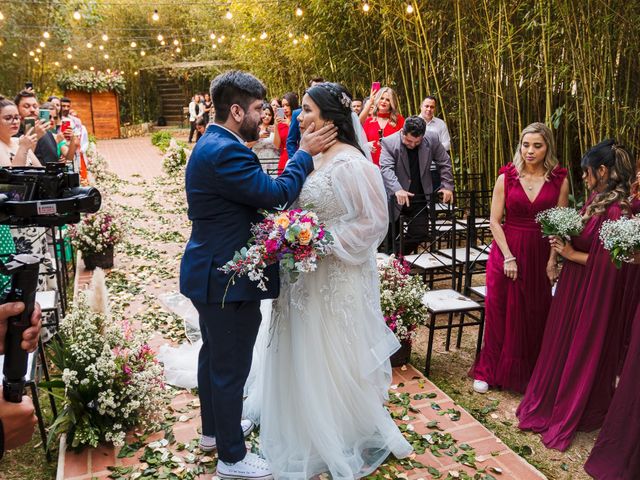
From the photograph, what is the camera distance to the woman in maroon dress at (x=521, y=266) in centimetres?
358

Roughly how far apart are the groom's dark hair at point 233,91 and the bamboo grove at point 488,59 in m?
3.35

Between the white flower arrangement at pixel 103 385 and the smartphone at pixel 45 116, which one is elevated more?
the smartphone at pixel 45 116

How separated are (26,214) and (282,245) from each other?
1.09m

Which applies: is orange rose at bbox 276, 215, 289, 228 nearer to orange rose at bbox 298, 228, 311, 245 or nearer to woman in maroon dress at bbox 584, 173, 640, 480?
orange rose at bbox 298, 228, 311, 245

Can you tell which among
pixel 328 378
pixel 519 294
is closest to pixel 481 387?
pixel 519 294

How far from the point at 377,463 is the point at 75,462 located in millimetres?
1583

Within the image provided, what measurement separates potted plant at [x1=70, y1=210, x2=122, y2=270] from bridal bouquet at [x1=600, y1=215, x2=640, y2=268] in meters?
5.07

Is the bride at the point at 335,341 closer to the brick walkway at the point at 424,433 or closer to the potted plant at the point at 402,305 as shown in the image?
the brick walkway at the point at 424,433

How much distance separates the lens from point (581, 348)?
10.5 feet

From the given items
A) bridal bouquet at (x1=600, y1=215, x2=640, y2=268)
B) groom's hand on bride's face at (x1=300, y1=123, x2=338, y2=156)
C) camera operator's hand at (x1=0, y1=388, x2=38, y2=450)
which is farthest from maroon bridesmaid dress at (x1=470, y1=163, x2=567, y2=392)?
camera operator's hand at (x1=0, y1=388, x2=38, y2=450)

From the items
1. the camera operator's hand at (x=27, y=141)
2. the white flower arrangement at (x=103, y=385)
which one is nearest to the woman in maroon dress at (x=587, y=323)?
the white flower arrangement at (x=103, y=385)

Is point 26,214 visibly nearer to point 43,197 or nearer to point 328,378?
point 43,197

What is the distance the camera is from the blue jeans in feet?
8.16

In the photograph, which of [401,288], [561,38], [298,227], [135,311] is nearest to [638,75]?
[561,38]
